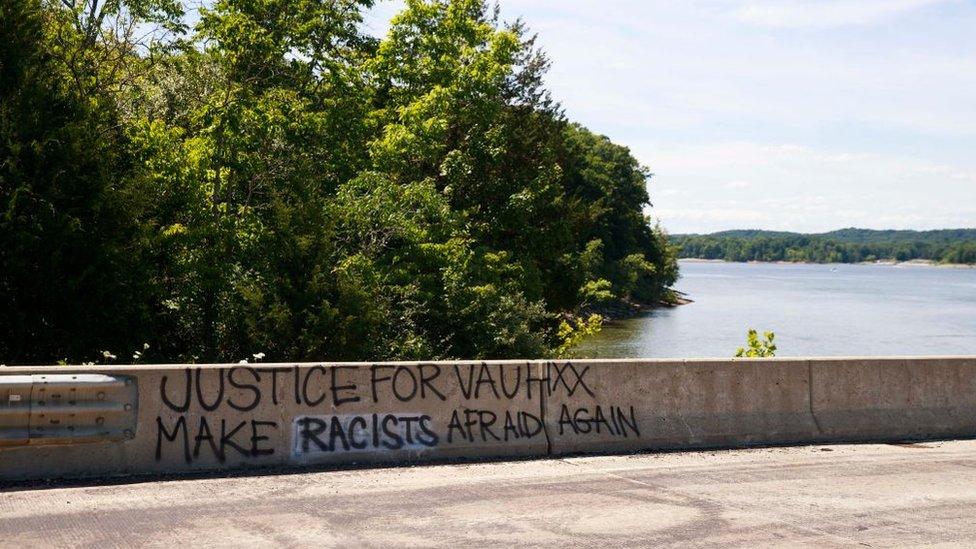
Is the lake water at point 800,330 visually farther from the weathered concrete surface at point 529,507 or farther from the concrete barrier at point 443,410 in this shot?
the weathered concrete surface at point 529,507

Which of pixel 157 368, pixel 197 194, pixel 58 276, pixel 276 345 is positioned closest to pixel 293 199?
pixel 197 194

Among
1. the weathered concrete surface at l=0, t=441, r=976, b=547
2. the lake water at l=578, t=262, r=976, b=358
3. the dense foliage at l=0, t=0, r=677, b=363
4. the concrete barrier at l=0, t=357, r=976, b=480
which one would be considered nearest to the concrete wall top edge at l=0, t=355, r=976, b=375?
the concrete barrier at l=0, t=357, r=976, b=480

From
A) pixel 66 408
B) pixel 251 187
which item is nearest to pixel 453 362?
pixel 66 408

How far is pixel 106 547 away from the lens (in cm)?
627

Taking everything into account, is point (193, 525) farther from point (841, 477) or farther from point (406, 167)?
point (406, 167)

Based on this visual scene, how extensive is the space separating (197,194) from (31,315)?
16.9 feet

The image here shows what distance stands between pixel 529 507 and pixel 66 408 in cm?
371

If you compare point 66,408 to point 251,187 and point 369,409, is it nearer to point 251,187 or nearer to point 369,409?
point 369,409

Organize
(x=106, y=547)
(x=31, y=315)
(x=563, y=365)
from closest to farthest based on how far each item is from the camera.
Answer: (x=106, y=547)
(x=563, y=365)
(x=31, y=315)

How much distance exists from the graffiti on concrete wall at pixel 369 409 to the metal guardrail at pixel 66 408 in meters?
0.32

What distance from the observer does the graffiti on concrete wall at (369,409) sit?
8648 millimetres

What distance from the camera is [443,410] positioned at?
9.52 metres

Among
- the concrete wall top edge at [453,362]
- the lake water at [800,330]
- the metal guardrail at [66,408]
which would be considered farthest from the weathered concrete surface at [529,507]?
the lake water at [800,330]

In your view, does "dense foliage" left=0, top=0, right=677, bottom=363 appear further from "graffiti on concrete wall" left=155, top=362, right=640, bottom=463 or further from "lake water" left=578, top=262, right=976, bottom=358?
"lake water" left=578, top=262, right=976, bottom=358
